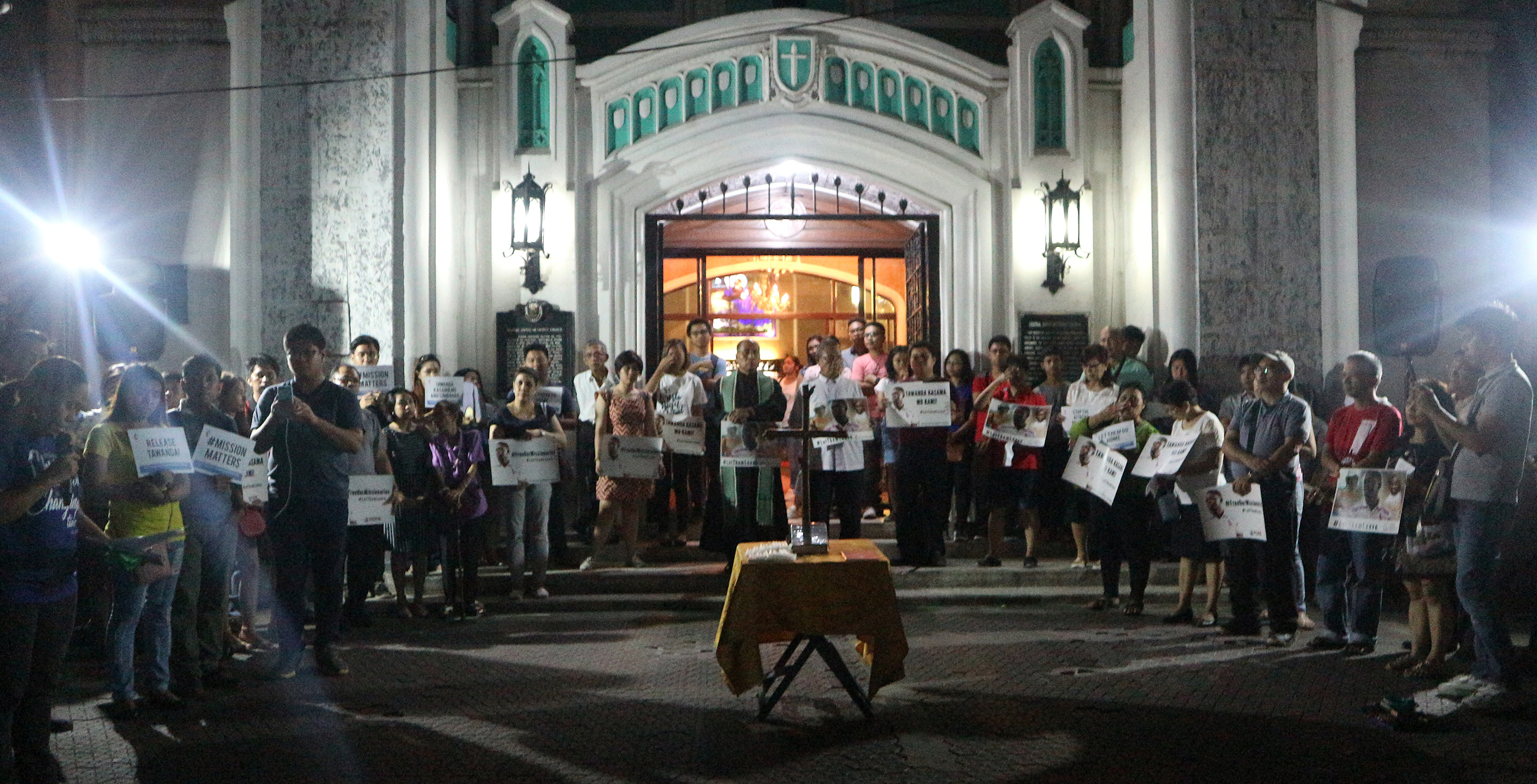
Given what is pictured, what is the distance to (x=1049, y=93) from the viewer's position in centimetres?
1373

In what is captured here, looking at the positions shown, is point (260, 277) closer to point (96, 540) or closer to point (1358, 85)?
point (96, 540)

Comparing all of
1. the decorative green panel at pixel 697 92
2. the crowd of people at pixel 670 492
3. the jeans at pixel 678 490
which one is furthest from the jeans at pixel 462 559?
the decorative green panel at pixel 697 92

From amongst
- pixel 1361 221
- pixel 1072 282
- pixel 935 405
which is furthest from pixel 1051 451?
pixel 1361 221

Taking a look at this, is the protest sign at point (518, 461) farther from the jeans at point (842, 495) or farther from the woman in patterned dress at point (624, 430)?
the jeans at point (842, 495)

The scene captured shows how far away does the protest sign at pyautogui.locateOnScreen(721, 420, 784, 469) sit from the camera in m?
10.6

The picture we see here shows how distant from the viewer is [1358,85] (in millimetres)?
13141

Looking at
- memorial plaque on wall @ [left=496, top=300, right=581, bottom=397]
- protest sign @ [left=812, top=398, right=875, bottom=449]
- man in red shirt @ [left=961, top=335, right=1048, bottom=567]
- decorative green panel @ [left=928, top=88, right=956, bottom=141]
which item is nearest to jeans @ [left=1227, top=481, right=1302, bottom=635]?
man in red shirt @ [left=961, top=335, right=1048, bottom=567]

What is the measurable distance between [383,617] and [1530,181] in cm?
1207

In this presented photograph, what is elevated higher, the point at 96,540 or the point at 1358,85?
the point at 1358,85

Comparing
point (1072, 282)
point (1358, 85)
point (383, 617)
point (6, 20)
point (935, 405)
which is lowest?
point (383, 617)

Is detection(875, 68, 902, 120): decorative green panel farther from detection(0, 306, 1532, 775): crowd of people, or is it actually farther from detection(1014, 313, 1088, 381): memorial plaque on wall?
detection(1014, 313, 1088, 381): memorial plaque on wall

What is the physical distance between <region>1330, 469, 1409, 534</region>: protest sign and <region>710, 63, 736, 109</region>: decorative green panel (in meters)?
7.90

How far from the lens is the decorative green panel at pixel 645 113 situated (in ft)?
45.3

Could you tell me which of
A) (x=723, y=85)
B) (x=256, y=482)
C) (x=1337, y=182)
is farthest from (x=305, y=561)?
(x=1337, y=182)
